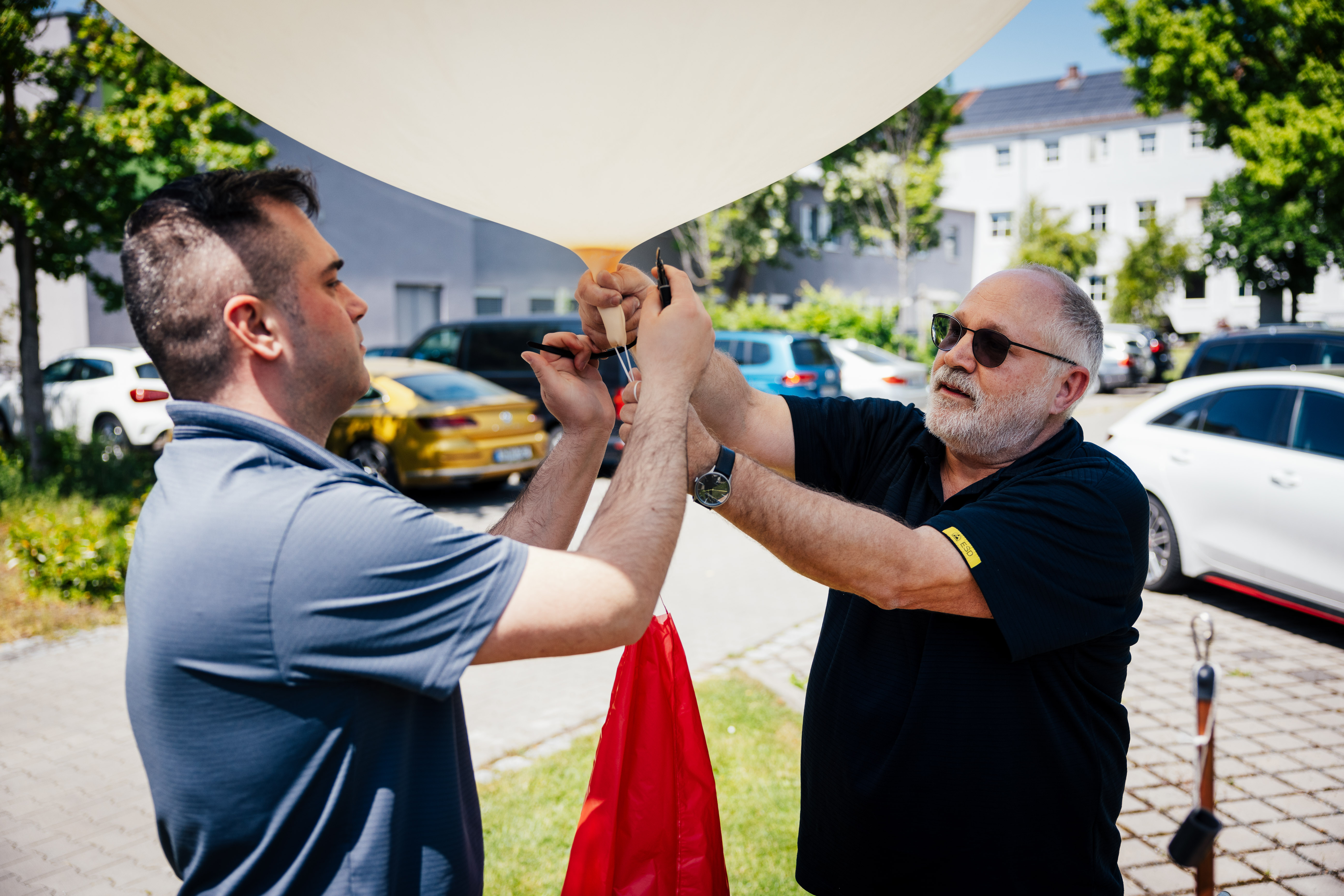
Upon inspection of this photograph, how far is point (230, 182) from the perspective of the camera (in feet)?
4.60

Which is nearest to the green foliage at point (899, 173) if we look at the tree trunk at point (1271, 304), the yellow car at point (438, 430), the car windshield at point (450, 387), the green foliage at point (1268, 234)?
the green foliage at point (1268, 234)

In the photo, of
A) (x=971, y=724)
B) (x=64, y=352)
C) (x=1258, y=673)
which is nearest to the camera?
(x=971, y=724)

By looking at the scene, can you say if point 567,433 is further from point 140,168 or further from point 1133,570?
point 140,168

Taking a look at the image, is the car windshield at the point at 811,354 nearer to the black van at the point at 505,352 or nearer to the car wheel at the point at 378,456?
the black van at the point at 505,352

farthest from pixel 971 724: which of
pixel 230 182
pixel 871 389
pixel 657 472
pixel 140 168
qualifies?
pixel 871 389

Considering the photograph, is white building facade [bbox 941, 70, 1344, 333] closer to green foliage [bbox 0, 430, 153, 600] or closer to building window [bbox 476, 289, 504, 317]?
building window [bbox 476, 289, 504, 317]

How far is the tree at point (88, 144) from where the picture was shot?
859 centimetres

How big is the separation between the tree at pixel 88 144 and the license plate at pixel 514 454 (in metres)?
3.96

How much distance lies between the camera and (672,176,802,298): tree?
25828mm

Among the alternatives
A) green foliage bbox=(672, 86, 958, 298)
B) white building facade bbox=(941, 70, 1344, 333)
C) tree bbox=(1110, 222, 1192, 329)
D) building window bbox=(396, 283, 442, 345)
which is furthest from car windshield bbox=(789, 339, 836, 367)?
white building facade bbox=(941, 70, 1344, 333)

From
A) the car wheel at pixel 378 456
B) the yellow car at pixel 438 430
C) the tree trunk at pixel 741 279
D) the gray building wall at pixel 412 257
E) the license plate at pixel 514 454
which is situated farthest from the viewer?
the tree trunk at pixel 741 279

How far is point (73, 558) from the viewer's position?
6.86 metres

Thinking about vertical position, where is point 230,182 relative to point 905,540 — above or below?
above

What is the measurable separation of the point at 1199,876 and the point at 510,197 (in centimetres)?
157
